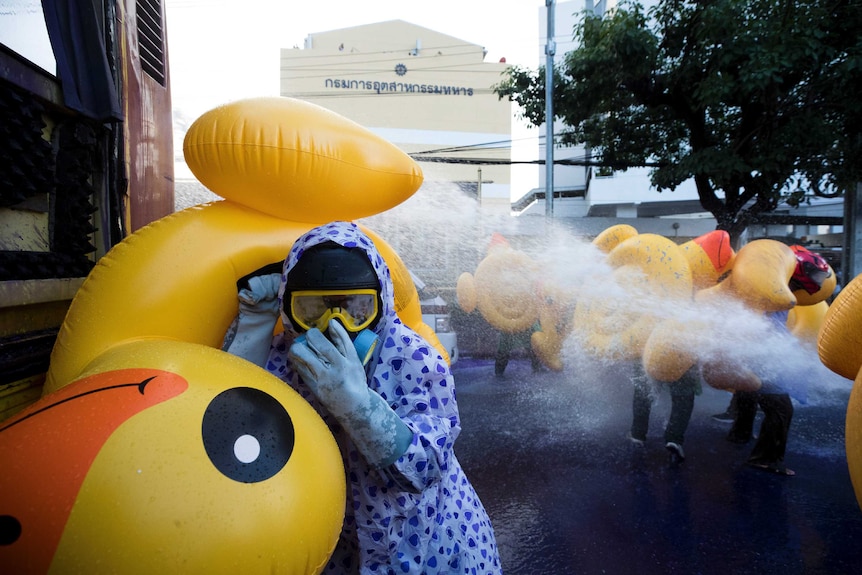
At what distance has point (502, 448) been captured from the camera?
5203mm

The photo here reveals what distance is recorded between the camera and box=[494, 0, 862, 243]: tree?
7.66 metres

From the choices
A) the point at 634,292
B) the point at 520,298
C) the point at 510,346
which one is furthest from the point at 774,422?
the point at 510,346

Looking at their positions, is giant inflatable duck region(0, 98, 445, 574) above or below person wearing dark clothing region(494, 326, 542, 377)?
above

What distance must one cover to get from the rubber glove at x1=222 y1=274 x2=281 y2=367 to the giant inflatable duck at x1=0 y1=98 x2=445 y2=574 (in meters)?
0.11

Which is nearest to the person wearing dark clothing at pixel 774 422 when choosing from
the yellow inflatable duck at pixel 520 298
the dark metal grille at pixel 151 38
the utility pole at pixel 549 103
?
the yellow inflatable duck at pixel 520 298

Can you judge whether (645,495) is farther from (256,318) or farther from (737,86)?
(737,86)

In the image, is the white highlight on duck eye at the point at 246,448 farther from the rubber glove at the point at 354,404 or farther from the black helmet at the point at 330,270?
the black helmet at the point at 330,270

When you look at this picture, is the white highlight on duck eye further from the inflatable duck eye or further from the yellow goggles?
the yellow goggles

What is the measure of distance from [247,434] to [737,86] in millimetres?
9145

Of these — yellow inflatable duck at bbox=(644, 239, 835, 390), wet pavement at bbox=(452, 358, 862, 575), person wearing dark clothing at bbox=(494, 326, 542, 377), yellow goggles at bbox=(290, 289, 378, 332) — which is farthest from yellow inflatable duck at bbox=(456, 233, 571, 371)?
yellow goggles at bbox=(290, 289, 378, 332)

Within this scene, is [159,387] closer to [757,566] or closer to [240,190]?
[240,190]

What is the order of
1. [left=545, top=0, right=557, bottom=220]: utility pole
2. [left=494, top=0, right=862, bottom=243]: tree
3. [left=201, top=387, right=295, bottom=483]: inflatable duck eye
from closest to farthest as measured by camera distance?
[left=201, top=387, right=295, bottom=483]: inflatable duck eye
[left=494, top=0, right=862, bottom=243]: tree
[left=545, top=0, right=557, bottom=220]: utility pole

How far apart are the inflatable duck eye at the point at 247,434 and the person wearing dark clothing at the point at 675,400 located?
4068 millimetres

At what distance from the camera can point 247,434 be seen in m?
1.11
